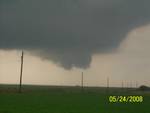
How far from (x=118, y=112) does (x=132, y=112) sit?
140cm

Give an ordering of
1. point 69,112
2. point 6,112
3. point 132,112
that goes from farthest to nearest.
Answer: point 132,112 → point 69,112 → point 6,112

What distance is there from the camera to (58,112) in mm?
34594

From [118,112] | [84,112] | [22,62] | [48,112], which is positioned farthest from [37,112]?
[22,62]

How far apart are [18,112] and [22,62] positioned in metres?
54.2

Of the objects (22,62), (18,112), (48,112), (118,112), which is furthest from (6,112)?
(22,62)

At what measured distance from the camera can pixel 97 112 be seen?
36344mm

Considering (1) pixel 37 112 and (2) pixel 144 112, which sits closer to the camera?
(1) pixel 37 112

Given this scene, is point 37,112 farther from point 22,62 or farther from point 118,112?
point 22,62

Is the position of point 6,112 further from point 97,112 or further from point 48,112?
point 97,112

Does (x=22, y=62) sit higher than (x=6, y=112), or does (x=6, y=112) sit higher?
(x=22, y=62)

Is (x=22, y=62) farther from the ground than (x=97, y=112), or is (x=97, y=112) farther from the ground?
(x=22, y=62)

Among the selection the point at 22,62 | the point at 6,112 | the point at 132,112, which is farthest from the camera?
the point at 22,62

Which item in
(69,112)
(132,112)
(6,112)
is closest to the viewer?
(6,112)

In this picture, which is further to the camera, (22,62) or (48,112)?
(22,62)
